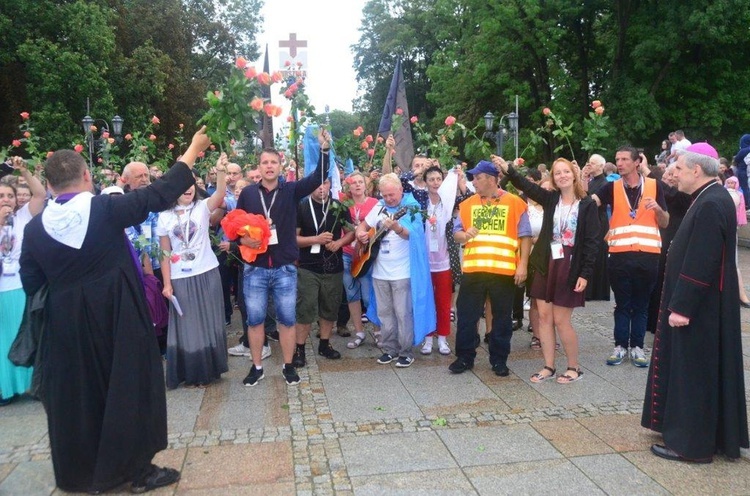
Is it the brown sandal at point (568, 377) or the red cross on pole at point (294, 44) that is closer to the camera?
the brown sandal at point (568, 377)

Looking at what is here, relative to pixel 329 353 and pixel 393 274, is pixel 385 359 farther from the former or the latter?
pixel 393 274

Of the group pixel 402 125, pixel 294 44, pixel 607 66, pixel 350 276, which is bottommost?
pixel 350 276

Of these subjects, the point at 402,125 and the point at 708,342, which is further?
the point at 402,125

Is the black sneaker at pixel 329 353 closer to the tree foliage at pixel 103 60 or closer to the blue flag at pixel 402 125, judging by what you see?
the blue flag at pixel 402 125

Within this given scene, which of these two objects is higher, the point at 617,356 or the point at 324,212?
the point at 324,212

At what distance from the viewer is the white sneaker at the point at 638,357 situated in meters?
6.29

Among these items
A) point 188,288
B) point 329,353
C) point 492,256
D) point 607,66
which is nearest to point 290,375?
point 329,353

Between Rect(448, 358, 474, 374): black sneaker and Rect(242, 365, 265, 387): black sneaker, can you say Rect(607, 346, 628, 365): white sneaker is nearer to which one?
Rect(448, 358, 474, 374): black sneaker

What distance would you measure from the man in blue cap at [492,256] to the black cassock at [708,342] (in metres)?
1.93

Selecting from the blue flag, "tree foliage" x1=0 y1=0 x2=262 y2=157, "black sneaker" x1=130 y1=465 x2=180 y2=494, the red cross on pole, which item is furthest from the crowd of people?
"tree foliage" x1=0 y1=0 x2=262 y2=157

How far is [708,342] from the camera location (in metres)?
4.16

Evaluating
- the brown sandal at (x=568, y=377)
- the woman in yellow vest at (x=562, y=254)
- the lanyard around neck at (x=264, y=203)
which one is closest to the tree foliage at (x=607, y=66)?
the woman in yellow vest at (x=562, y=254)

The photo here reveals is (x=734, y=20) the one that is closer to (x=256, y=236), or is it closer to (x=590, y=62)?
(x=590, y=62)

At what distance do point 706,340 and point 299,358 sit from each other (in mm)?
3861
